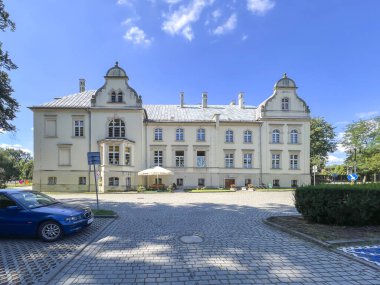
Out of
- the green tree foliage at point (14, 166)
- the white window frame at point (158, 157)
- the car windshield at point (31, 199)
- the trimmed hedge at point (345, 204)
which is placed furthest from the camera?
the green tree foliage at point (14, 166)

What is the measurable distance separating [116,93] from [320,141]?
3943cm

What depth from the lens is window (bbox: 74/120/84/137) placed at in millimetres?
31656

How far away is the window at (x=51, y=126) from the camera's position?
1240 inches

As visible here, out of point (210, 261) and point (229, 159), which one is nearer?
point (210, 261)

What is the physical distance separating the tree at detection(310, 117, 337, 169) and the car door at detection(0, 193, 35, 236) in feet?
163

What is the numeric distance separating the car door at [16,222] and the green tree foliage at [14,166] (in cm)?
2296

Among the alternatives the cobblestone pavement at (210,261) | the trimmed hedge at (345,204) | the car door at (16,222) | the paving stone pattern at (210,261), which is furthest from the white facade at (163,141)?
the trimmed hedge at (345,204)

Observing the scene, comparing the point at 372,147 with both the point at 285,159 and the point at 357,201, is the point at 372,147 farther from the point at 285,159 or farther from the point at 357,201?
the point at 357,201

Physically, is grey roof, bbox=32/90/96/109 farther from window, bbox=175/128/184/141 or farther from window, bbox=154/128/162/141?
window, bbox=175/128/184/141

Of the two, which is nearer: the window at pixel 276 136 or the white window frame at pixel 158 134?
the white window frame at pixel 158 134

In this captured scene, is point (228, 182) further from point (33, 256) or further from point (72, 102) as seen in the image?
point (33, 256)

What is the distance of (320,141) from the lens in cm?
5003

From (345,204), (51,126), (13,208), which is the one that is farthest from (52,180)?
(345,204)

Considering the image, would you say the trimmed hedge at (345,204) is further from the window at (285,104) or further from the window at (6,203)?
the window at (285,104)
